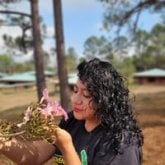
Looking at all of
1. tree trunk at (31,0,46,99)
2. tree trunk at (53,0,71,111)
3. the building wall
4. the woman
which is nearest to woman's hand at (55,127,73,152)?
the woman

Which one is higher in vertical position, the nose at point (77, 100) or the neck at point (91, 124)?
the nose at point (77, 100)

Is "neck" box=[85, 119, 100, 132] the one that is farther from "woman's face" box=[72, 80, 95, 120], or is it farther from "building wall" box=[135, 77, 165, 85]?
"building wall" box=[135, 77, 165, 85]

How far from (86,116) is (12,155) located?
0.38m

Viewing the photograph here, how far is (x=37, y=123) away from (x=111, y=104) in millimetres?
326

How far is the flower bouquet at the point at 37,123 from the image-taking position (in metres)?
1.55

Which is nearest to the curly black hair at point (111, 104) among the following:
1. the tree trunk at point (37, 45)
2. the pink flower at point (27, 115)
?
the pink flower at point (27, 115)

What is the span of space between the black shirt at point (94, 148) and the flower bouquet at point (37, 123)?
212 millimetres

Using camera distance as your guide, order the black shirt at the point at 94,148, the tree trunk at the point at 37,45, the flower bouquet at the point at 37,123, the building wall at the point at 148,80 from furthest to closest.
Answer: the building wall at the point at 148,80 < the tree trunk at the point at 37,45 < the black shirt at the point at 94,148 < the flower bouquet at the point at 37,123

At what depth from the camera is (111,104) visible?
1.74 m

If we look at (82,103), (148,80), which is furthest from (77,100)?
(148,80)

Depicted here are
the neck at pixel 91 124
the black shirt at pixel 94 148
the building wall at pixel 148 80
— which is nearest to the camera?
the black shirt at pixel 94 148

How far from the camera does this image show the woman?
171cm

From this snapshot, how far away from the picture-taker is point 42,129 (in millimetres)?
1565

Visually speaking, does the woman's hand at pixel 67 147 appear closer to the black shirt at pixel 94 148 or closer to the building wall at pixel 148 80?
the black shirt at pixel 94 148
